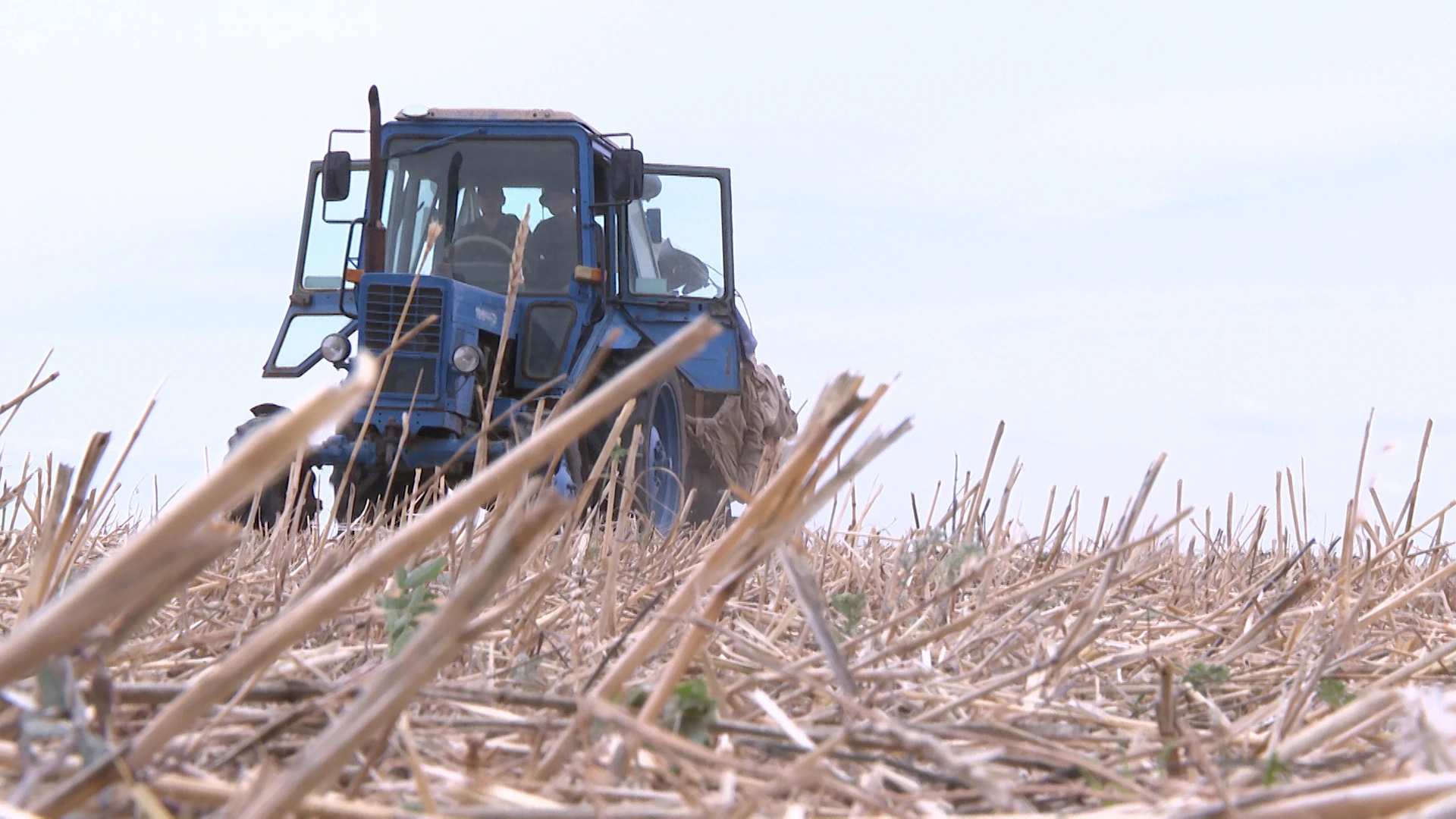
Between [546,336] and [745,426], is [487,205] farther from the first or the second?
[745,426]

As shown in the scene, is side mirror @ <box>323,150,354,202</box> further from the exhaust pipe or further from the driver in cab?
the driver in cab

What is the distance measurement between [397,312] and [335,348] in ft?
1.25

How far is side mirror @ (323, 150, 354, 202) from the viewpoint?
7148 mm

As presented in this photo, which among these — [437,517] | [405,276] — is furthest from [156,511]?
[437,517]

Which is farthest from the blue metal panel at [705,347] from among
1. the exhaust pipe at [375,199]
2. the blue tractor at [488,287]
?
the exhaust pipe at [375,199]

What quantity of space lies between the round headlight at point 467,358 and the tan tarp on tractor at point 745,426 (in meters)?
1.88

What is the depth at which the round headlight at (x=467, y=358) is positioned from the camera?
7.06 m

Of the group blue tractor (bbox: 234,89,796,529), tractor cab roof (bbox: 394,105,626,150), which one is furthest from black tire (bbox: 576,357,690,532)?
tractor cab roof (bbox: 394,105,626,150)

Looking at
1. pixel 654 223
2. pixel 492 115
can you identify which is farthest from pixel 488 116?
pixel 654 223

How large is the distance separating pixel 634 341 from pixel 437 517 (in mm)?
6603

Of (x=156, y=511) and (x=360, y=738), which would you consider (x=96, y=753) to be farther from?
(x=156, y=511)

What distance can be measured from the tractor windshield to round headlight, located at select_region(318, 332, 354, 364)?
2.18ft

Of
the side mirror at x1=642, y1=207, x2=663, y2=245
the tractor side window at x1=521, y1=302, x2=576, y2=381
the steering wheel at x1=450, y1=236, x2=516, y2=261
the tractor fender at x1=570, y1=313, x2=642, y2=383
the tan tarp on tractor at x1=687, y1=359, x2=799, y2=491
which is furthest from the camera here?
the side mirror at x1=642, y1=207, x2=663, y2=245

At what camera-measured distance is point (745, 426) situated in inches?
364
